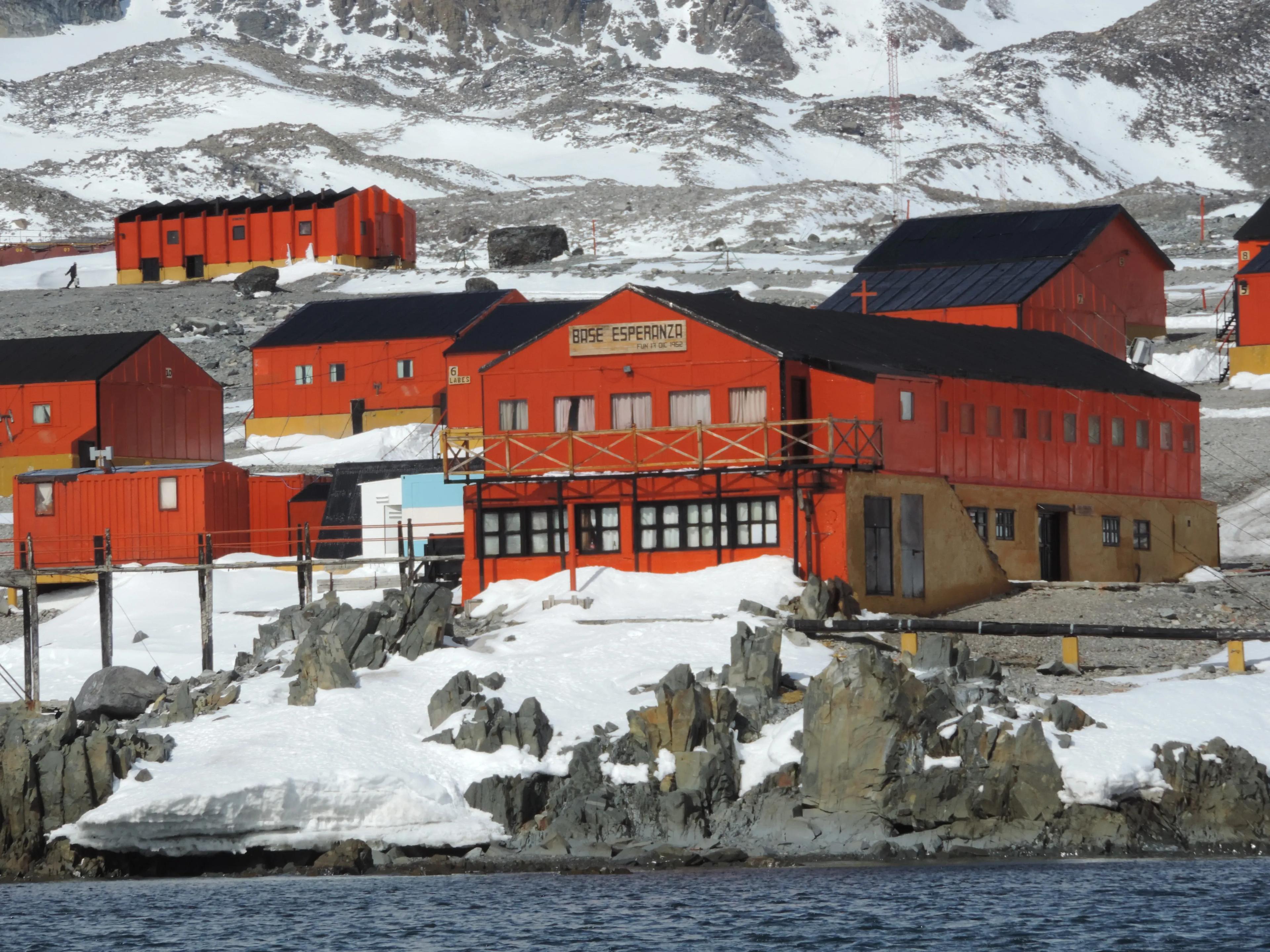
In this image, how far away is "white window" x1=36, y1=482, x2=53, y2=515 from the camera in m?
58.2

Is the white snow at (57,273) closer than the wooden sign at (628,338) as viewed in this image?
No

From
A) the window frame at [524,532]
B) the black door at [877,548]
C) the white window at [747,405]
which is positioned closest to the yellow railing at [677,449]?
the white window at [747,405]

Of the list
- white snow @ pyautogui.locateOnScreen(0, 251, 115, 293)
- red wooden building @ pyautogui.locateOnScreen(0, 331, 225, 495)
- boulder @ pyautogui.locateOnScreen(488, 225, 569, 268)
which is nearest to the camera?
red wooden building @ pyautogui.locateOnScreen(0, 331, 225, 495)

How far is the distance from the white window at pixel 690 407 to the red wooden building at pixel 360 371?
31.6 meters

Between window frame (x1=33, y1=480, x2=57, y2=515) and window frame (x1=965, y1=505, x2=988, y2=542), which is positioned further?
window frame (x1=33, y1=480, x2=57, y2=515)

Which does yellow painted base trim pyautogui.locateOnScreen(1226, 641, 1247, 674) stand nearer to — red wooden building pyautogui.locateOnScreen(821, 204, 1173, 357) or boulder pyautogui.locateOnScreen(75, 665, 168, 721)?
boulder pyautogui.locateOnScreen(75, 665, 168, 721)

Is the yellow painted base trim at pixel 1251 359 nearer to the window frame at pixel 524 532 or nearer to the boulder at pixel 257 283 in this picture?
the window frame at pixel 524 532

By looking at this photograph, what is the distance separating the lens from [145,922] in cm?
3173

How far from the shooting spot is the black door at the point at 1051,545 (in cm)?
5191

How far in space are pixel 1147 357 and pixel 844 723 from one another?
46.5 metres

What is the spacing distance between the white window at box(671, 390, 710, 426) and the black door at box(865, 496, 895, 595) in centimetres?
439

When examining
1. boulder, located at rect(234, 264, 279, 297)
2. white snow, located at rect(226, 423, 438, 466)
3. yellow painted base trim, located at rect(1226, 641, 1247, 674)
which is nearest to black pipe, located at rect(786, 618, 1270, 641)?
yellow painted base trim, located at rect(1226, 641, 1247, 674)

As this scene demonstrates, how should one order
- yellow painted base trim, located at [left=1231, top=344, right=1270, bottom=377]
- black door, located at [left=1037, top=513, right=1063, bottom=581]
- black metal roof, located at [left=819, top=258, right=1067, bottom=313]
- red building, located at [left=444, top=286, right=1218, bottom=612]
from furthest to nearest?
1. yellow painted base trim, located at [left=1231, top=344, right=1270, bottom=377]
2. black metal roof, located at [left=819, top=258, right=1067, bottom=313]
3. black door, located at [left=1037, top=513, right=1063, bottom=581]
4. red building, located at [left=444, top=286, right=1218, bottom=612]

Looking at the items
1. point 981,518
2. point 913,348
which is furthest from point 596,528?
point 913,348
